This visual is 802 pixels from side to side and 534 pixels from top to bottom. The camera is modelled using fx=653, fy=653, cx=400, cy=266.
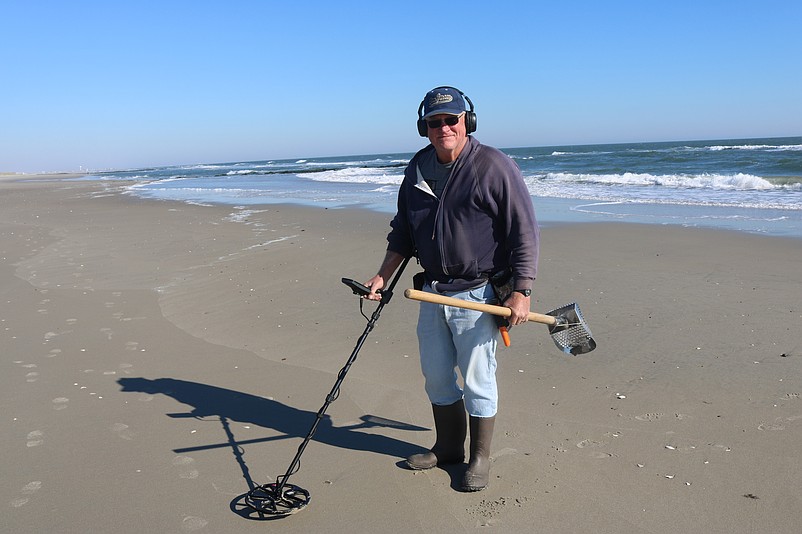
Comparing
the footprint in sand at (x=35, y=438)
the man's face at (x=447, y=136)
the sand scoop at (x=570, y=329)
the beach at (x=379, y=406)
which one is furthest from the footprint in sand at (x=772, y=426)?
the footprint in sand at (x=35, y=438)

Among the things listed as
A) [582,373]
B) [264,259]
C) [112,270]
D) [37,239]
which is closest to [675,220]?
[264,259]

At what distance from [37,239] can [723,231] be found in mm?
12337

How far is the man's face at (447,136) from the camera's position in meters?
2.98

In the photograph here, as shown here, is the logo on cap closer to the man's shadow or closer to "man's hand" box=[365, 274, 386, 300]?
"man's hand" box=[365, 274, 386, 300]

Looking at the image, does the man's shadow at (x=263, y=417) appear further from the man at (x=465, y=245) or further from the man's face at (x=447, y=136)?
the man's face at (x=447, y=136)

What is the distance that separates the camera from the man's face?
9.78 feet

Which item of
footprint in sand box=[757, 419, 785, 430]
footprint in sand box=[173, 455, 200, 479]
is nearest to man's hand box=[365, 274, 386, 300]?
footprint in sand box=[173, 455, 200, 479]

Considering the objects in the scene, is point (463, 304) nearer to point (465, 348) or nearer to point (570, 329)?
point (465, 348)

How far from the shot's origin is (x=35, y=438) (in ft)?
12.4

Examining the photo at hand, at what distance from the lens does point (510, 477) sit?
3.23 meters

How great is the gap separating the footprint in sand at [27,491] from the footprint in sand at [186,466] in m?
0.64

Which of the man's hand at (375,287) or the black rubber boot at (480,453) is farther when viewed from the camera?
the man's hand at (375,287)

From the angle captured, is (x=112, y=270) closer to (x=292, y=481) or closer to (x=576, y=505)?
(x=292, y=481)

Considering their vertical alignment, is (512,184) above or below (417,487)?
above
